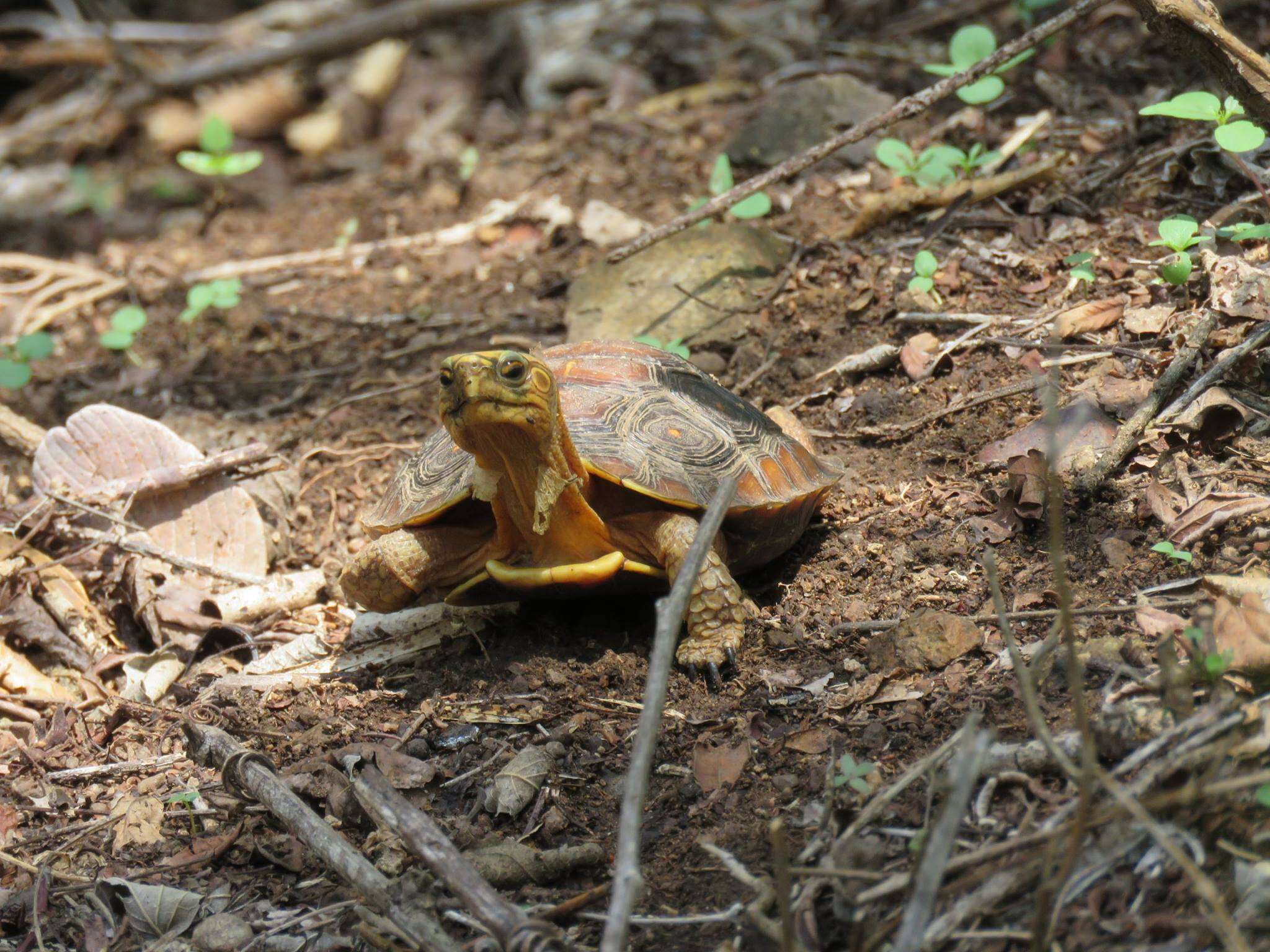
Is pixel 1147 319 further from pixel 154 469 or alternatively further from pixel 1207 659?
pixel 154 469

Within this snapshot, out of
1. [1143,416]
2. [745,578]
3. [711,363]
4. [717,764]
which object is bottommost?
[745,578]

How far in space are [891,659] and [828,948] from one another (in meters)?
0.96

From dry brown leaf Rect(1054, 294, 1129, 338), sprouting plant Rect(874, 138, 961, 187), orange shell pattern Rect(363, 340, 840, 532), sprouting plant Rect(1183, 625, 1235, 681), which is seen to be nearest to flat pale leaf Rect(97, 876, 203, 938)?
orange shell pattern Rect(363, 340, 840, 532)

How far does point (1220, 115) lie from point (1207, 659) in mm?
1994

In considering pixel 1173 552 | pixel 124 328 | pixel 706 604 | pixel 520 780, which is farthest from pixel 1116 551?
pixel 124 328

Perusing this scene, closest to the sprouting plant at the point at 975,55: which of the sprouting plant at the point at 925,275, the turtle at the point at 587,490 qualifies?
the sprouting plant at the point at 925,275

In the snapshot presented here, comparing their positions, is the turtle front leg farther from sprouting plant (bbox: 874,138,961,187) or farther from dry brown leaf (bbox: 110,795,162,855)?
sprouting plant (bbox: 874,138,961,187)

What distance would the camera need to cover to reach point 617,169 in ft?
20.8

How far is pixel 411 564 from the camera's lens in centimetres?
342

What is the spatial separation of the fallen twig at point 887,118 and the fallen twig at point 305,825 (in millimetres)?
2281

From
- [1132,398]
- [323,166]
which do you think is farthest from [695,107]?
[1132,398]

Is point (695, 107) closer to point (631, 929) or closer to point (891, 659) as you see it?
point (891, 659)

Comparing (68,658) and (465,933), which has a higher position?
(465,933)

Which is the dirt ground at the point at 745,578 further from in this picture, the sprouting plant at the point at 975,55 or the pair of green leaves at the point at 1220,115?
the pair of green leaves at the point at 1220,115
